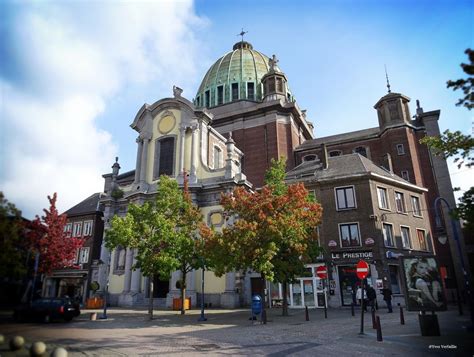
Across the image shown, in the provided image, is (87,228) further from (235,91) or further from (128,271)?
(235,91)

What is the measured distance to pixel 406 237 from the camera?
2845cm

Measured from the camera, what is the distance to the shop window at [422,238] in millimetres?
29353

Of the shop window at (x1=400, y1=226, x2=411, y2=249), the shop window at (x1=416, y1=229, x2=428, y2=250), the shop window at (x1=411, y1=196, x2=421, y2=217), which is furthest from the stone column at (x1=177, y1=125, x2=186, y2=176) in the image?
the shop window at (x1=416, y1=229, x2=428, y2=250)

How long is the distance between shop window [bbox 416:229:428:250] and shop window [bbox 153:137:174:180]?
24.1 metres

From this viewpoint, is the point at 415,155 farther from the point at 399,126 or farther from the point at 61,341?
the point at 61,341

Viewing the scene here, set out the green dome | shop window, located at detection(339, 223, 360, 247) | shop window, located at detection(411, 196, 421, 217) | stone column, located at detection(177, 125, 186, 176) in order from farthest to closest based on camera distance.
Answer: the green dome → stone column, located at detection(177, 125, 186, 176) → shop window, located at detection(411, 196, 421, 217) → shop window, located at detection(339, 223, 360, 247)

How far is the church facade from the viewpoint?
27531 mm

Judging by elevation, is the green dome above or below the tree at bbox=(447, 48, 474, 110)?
above

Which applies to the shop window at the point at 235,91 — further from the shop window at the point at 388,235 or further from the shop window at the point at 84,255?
the shop window at the point at 388,235

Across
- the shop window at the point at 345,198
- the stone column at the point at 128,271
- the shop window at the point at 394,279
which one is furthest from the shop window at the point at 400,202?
the stone column at the point at 128,271

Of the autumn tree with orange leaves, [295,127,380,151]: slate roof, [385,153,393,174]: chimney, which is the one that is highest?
[295,127,380,151]: slate roof

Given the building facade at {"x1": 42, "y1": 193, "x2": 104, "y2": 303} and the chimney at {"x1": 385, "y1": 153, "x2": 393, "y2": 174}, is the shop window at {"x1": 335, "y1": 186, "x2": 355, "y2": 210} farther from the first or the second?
the building facade at {"x1": 42, "y1": 193, "x2": 104, "y2": 303}

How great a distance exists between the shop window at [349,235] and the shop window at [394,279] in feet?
10.1

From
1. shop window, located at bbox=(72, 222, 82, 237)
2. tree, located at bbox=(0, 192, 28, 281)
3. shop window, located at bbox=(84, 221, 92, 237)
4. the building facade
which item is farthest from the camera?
shop window, located at bbox=(72, 222, 82, 237)
